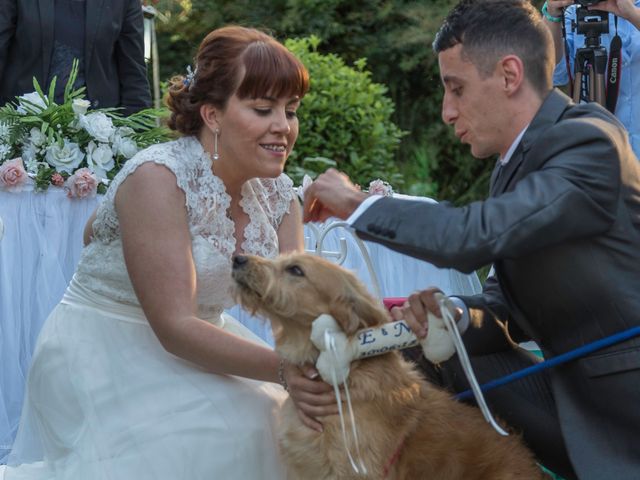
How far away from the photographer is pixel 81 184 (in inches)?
192

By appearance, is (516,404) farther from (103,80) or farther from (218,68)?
(103,80)

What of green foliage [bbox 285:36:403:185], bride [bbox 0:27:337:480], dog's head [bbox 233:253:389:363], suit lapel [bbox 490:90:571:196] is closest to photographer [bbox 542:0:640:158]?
green foliage [bbox 285:36:403:185]

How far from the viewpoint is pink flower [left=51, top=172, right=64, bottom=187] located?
4.90 meters

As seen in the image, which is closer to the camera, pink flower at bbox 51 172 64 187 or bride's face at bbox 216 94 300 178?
bride's face at bbox 216 94 300 178

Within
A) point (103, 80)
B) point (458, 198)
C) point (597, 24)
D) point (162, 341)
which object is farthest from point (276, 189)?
point (458, 198)

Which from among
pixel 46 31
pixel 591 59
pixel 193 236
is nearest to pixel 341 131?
pixel 46 31

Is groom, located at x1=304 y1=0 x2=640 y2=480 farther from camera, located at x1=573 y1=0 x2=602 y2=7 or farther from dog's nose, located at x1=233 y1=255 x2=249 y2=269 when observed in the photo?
camera, located at x1=573 y1=0 x2=602 y2=7

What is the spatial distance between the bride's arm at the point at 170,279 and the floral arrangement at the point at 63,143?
1509 millimetres

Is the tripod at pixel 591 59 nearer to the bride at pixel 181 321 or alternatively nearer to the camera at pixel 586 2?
the camera at pixel 586 2

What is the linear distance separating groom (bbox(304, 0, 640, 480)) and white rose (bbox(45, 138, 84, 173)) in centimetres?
222

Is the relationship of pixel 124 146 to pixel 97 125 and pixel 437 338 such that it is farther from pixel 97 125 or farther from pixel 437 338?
pixel 437 338

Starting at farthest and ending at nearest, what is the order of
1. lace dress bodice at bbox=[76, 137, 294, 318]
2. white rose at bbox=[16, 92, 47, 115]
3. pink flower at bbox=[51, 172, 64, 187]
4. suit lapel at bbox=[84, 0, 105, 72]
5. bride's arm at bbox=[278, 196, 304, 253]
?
1. suit lapel at bbox=[84, 0, 105, 72]
2. white rose at bbox=[16, 92, 47, 115]
3. pink flower at bbox=[51, 172, 64, 187]
4. bride's arm at bbox=[278, 196, 304, 253]
5. lace dress bodice at bbox=[76, 137, 294, 318]

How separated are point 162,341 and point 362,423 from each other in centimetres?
78

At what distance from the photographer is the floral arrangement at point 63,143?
16.2ft
